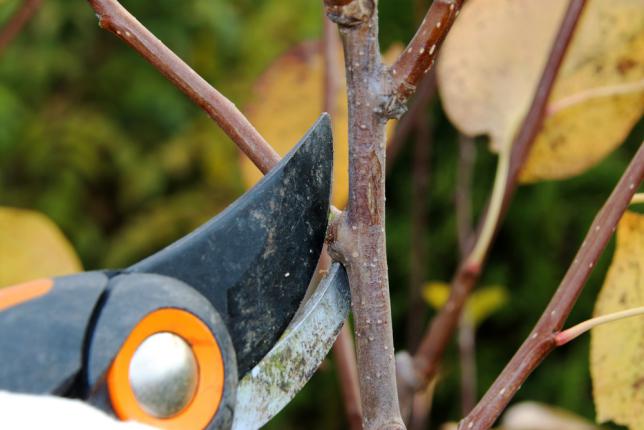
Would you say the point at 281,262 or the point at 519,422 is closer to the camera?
the point at 281,262

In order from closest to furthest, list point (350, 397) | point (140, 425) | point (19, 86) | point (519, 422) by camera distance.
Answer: point (140, 425), point (350, 397), point (519, 422), point (19, 86)

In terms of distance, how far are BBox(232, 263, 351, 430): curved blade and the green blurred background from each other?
0.91 meters

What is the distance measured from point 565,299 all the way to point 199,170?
4.06 ft

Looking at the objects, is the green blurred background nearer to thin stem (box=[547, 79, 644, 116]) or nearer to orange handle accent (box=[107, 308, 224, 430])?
thin stem (box=[547, 79, 644, 116])

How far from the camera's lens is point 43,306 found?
28 centimetres

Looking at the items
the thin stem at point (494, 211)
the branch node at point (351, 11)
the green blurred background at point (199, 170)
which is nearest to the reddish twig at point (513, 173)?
the thin stem at point (494, 211)

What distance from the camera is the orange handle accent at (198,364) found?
0.28 metres

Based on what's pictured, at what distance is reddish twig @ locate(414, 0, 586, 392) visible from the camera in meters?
0.50

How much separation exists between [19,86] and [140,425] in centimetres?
140

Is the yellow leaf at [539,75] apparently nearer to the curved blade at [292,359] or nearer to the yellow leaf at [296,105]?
the yellow leaf at [296,105]

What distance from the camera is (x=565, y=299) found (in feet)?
1.19

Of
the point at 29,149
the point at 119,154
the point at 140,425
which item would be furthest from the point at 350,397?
the point at 29,149

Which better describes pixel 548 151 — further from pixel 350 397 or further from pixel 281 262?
pixel 281 262

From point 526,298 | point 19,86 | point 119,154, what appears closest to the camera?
point 526,298
